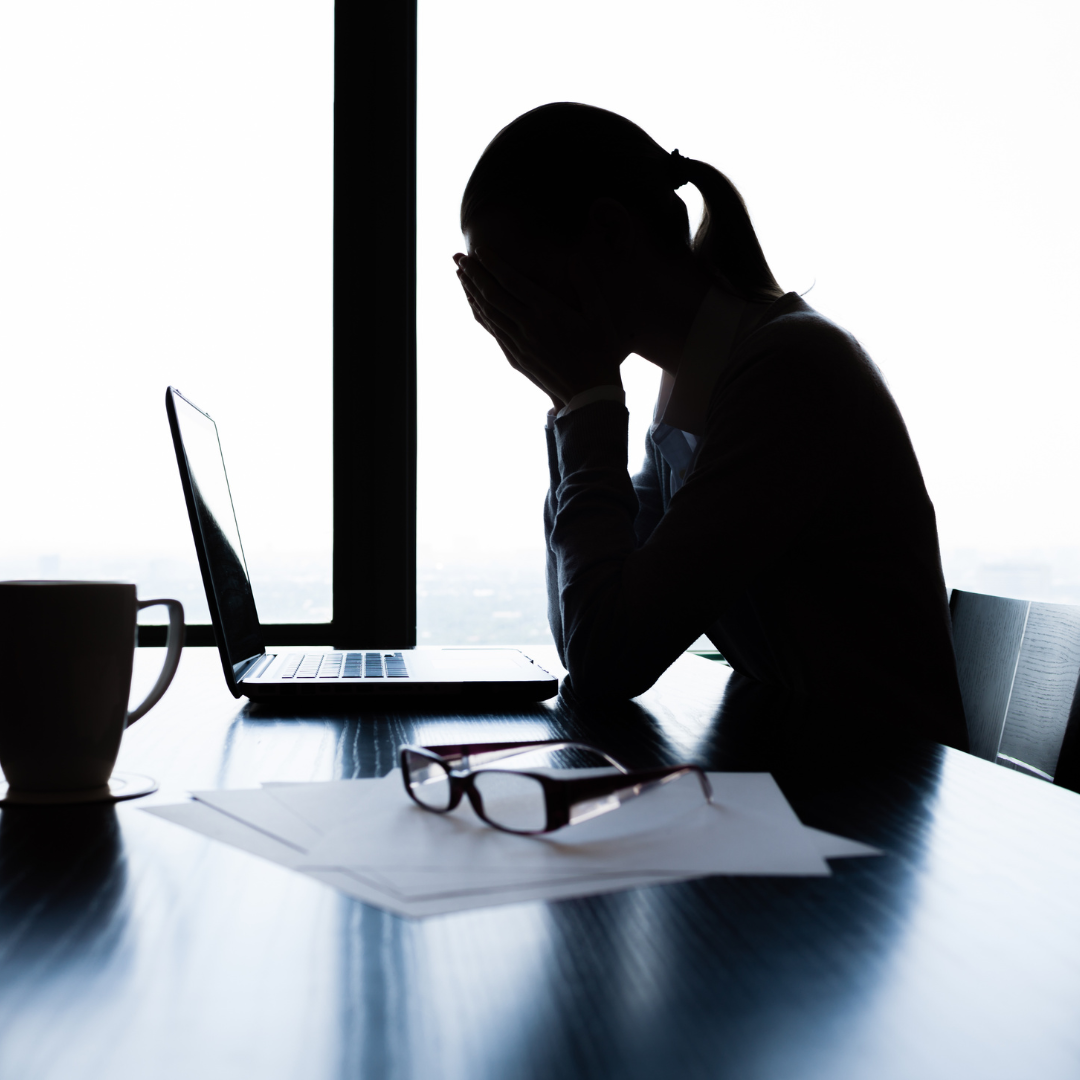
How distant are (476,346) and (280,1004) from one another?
5.90 feet

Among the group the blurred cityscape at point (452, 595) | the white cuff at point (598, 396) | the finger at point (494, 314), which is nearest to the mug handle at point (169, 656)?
the white cuff at point (598, 396)

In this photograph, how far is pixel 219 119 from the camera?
1.96 m

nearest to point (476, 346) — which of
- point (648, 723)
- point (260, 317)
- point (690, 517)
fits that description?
point (260, 317)

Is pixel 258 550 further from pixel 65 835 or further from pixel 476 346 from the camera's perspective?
pixel 65 835

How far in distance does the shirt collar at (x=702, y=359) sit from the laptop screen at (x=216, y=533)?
566mm

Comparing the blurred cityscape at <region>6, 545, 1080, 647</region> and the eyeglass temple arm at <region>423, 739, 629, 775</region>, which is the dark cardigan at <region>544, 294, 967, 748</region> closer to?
the eyeglass temple arm at <region>423, 739, 629, 775</region>

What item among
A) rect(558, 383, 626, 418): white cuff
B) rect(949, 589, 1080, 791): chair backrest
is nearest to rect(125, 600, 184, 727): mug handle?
rect(558, 383, 626, 418): white cuff

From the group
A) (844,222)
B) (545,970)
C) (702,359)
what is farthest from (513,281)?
(844,222)

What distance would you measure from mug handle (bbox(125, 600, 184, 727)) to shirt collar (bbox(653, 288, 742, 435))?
2.33 feet

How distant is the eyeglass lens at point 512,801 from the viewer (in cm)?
38

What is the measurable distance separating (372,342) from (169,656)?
1.44 metres

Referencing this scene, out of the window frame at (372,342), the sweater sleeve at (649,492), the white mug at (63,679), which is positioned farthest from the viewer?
the window frame at (372,342)

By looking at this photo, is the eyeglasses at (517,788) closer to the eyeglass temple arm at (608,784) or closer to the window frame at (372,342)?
the eyeglass temple arm at (608,784)

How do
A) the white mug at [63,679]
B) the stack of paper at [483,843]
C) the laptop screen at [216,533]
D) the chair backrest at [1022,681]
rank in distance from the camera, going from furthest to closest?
1. the chair backrest at [1022,681]
2. the laptop screen at [216,533]
3. the white mug at [63,679]
4. the stack of paper at [483,843]
